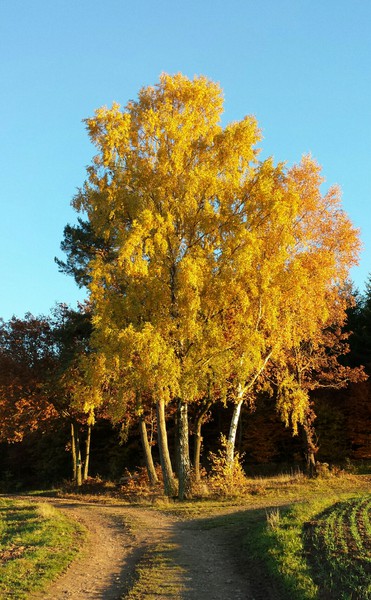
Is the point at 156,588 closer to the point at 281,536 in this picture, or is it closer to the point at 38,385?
the point at 281,536

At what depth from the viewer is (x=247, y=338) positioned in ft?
58.2

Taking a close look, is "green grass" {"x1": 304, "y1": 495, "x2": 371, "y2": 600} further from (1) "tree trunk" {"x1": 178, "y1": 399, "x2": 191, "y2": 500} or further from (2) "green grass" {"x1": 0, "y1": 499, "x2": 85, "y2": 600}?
(1) "tree trunk" {"x1": 178, "y1": 399, "x2": 191, "y2": 500}

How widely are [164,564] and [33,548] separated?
2936 mm

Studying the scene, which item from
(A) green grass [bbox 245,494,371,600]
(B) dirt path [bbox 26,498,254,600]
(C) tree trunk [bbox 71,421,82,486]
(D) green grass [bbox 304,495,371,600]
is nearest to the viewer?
(D) green grass [bbox 304,495,371,600]

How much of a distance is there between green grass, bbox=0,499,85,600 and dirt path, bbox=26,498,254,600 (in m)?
0.29

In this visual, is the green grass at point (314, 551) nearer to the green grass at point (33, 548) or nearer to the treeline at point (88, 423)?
the green grass at point (33, 548)

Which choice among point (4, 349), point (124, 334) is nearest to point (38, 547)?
point (124, 334)

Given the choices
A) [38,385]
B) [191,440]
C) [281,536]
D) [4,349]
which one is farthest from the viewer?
[191,440]

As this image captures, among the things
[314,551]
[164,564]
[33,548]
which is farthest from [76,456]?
[314,551]

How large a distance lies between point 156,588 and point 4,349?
2607 centimetres

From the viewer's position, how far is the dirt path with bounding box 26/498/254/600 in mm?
7719

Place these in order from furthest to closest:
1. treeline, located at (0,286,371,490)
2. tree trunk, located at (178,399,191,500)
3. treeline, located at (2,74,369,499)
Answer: treeline, located at (0,286,371,490) → tree trunk, located at (178,399,191,500) → treeline, located at (2,74,369,499)

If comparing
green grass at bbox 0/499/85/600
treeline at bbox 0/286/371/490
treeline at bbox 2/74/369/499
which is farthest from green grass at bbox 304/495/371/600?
treeline at bbox 0/286/371/490

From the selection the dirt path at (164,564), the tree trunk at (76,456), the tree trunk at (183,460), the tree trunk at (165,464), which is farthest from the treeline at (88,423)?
the dirt path at (164,564)
